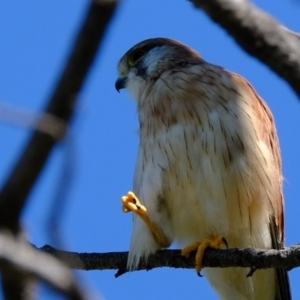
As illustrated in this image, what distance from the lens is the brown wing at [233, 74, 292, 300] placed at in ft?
12.5

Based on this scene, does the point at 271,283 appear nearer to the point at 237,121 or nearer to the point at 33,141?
the point at 237,121

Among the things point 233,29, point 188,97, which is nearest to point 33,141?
point 233,29

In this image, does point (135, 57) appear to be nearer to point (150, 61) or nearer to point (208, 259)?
point (150, 61)

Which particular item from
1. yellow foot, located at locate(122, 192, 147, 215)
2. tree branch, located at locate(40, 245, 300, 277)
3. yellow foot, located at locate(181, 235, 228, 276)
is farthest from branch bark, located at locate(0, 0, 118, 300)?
yellow foot, located at locate(122, 192, 147, 215)

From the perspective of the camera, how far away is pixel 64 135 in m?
0.89

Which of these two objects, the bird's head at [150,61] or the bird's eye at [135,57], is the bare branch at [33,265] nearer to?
the bird's head at [150,61]

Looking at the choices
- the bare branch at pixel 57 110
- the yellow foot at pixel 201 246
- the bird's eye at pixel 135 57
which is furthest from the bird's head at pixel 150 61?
the bare branch at pixel 57 110

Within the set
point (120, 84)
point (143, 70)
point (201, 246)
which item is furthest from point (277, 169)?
point (120, 84)

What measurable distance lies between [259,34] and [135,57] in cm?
393

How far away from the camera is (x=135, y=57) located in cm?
500

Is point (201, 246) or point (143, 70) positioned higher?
point (143, 70)

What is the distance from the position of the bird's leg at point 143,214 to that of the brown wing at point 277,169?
2.13 ft

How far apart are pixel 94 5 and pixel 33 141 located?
20 cm

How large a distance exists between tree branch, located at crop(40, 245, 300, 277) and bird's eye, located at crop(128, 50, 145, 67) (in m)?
1.87
